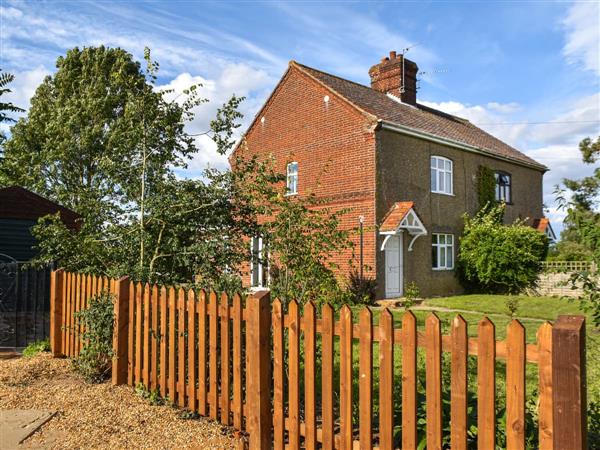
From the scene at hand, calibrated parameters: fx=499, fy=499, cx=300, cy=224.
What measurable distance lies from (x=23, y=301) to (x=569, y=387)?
8016 millimetres

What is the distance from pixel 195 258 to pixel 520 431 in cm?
436

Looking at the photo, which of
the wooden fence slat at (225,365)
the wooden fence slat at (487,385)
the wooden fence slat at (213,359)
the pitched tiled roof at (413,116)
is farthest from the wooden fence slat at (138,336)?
the pitched tiled roof at (413,116)

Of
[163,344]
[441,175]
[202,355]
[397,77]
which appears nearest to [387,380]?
[202,355]

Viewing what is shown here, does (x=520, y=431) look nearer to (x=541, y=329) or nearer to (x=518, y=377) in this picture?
(x=518, y=377)

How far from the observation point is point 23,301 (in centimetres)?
797

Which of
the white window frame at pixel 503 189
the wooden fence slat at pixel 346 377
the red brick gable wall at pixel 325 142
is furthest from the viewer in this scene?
the white window frame at pixel 503 189

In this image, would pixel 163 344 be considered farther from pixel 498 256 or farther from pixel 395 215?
pixel 498 256

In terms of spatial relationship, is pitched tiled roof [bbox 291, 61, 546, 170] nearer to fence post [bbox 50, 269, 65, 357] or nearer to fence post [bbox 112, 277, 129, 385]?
fence post [bbox 50, 269, 65, 357]

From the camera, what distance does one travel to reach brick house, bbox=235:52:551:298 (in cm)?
1638

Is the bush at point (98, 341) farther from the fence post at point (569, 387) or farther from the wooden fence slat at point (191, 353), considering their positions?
the fence post at point (569, 387)

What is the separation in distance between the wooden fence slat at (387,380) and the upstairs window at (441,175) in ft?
53.3

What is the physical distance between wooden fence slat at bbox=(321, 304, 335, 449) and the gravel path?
938mm

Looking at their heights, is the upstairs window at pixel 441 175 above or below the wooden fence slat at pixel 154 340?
above

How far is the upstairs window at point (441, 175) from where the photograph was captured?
61.4 ft
